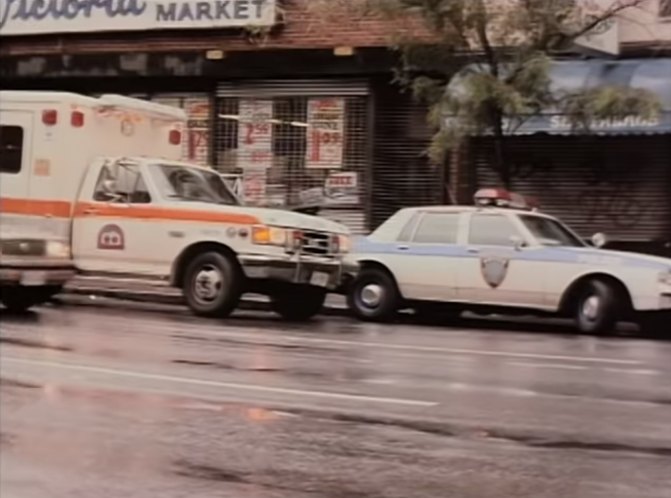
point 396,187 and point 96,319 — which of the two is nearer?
point 96,319

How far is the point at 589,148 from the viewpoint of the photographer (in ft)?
67.9

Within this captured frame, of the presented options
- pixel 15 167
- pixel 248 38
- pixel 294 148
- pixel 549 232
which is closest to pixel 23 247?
pixel 15 167

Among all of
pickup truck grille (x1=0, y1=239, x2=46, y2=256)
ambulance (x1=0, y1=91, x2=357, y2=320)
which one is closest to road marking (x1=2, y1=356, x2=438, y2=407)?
pickup truck grille (x1=0, y1=239, x2=46, y2=256)

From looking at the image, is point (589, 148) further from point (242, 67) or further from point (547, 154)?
point (242, 67)

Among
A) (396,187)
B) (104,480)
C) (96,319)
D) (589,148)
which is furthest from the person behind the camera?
(396,187)

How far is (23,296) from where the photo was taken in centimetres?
1599

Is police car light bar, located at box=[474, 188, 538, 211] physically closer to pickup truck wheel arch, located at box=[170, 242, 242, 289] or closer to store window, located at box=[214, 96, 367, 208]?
pickup truck wheel arch, located at box=[170, 242, 242, 289]

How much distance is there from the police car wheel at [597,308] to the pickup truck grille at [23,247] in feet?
20.6

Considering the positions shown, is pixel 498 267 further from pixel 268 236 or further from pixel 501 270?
pixel 268 236

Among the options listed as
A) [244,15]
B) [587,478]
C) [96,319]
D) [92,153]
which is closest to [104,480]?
[587,478]

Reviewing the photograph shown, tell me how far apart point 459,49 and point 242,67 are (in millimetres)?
5348

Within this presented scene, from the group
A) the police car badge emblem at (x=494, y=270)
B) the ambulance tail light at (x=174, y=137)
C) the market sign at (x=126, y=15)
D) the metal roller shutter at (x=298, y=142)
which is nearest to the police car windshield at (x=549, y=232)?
the police car badge emblem at (x=494, y=270)

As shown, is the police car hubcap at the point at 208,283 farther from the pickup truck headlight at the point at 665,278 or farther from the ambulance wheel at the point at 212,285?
the pickup truck headlight at the point at 665,278

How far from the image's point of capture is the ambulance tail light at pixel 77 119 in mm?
16406
